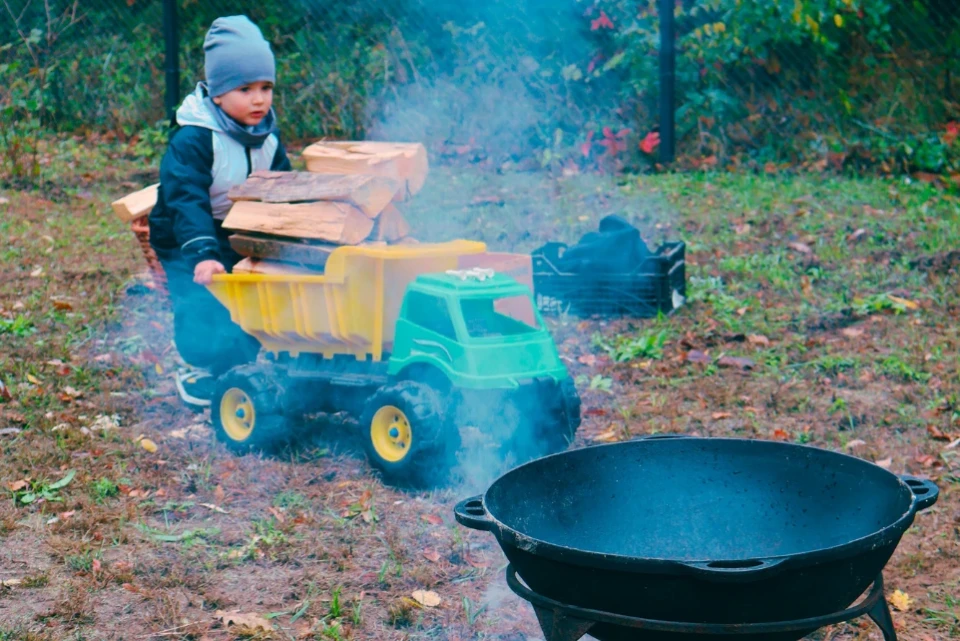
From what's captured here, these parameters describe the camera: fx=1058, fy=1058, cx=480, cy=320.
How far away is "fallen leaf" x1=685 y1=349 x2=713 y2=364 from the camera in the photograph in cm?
525

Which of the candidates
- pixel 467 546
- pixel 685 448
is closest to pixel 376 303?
pixel 467 546

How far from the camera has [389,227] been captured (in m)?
4.32

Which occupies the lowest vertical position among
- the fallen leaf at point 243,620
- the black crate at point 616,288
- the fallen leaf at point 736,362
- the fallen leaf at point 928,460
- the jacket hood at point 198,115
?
the fallen leaf at point 928,460

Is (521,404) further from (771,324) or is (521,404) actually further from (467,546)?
(771,324)

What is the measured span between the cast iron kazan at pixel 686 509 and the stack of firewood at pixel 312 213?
180cm

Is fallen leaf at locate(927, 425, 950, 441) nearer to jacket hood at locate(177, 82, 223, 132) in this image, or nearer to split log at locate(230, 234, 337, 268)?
split log at locate(230, 234, 337, 268)

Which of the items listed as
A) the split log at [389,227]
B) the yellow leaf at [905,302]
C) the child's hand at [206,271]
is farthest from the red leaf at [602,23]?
the child's hand at [206,271]

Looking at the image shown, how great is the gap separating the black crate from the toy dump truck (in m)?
1.65

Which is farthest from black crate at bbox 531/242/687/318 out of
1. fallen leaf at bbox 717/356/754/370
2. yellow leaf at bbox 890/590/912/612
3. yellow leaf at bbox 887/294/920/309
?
yellow leaf at bbox 890/590/912/612

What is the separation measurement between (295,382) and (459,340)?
2.85 feet

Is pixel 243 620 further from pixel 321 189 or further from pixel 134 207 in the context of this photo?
pixel 134 207

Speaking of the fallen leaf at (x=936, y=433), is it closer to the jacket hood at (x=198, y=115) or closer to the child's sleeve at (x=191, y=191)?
the child's sleeve at (x=191, y=191)

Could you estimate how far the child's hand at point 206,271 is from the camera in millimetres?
4160

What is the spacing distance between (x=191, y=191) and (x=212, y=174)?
0.62 feet
